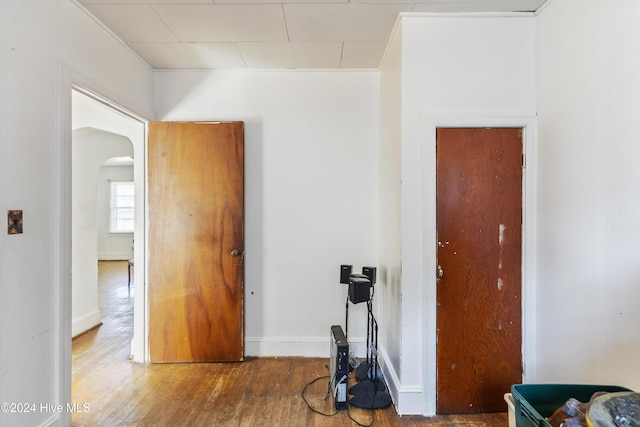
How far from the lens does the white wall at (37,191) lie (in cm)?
148

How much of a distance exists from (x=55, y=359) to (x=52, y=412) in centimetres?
29

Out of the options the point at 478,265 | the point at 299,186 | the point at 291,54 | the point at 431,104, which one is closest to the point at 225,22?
the point at 291,54

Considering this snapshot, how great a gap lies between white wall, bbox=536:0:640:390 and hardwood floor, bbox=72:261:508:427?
2.54 feet

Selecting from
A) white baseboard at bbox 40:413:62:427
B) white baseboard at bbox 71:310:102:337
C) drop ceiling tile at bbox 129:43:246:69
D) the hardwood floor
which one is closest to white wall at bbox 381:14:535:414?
the hardwood floor

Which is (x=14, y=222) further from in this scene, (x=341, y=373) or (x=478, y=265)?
(x=478, y=265)

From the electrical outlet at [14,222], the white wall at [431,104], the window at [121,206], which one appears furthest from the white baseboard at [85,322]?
the window at [121,206]

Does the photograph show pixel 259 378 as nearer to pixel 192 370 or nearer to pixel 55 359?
pixel 192 370

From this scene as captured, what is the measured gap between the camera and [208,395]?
2225 millimetres

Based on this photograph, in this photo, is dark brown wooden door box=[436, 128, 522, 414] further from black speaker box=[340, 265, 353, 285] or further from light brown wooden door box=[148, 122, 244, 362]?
light brown wooden door box=[148, 122, 244, 362]

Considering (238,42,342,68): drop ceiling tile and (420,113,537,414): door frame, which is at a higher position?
(238,42,342,68): drop ceiling tile

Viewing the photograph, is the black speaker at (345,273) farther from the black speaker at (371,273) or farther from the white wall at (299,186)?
the white wall at (299,186)

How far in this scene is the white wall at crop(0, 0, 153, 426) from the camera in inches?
58.3

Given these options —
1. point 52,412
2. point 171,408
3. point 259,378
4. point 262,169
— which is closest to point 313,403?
point 259,378

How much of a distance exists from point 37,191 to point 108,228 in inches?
313
